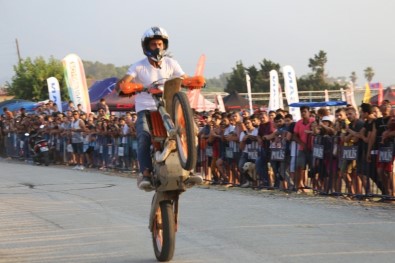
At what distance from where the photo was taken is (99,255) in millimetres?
8164

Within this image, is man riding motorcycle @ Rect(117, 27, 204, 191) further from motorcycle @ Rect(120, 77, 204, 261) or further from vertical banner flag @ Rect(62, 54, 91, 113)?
vertical banner flag @ Rect(62, 54, 91, 113)

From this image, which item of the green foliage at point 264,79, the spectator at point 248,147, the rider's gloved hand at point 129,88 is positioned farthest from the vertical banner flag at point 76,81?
the green foliage at point 264,79

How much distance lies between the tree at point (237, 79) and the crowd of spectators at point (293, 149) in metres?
63.3

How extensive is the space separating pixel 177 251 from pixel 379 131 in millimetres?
5982

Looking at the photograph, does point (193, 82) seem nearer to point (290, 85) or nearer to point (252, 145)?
point (252, 145)

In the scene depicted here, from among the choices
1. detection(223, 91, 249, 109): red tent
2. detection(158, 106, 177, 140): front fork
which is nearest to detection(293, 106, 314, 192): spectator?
detection(158, 106, 177, 140): front fork

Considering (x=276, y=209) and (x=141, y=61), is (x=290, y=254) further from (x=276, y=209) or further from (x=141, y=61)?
(x=276, y=209)

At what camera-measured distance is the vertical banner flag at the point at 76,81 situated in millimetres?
31438

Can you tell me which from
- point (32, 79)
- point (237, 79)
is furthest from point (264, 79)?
point (32, 79)

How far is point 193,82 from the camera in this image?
802 cm

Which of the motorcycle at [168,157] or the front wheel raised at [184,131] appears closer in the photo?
the front wheel raised at [184,131]

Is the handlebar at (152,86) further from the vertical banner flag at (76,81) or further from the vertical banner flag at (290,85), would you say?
the vertical banner flag at (290,85)

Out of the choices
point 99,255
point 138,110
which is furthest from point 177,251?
point 138,110

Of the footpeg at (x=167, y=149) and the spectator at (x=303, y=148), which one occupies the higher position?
the footpeg at (x=167, y=149)
